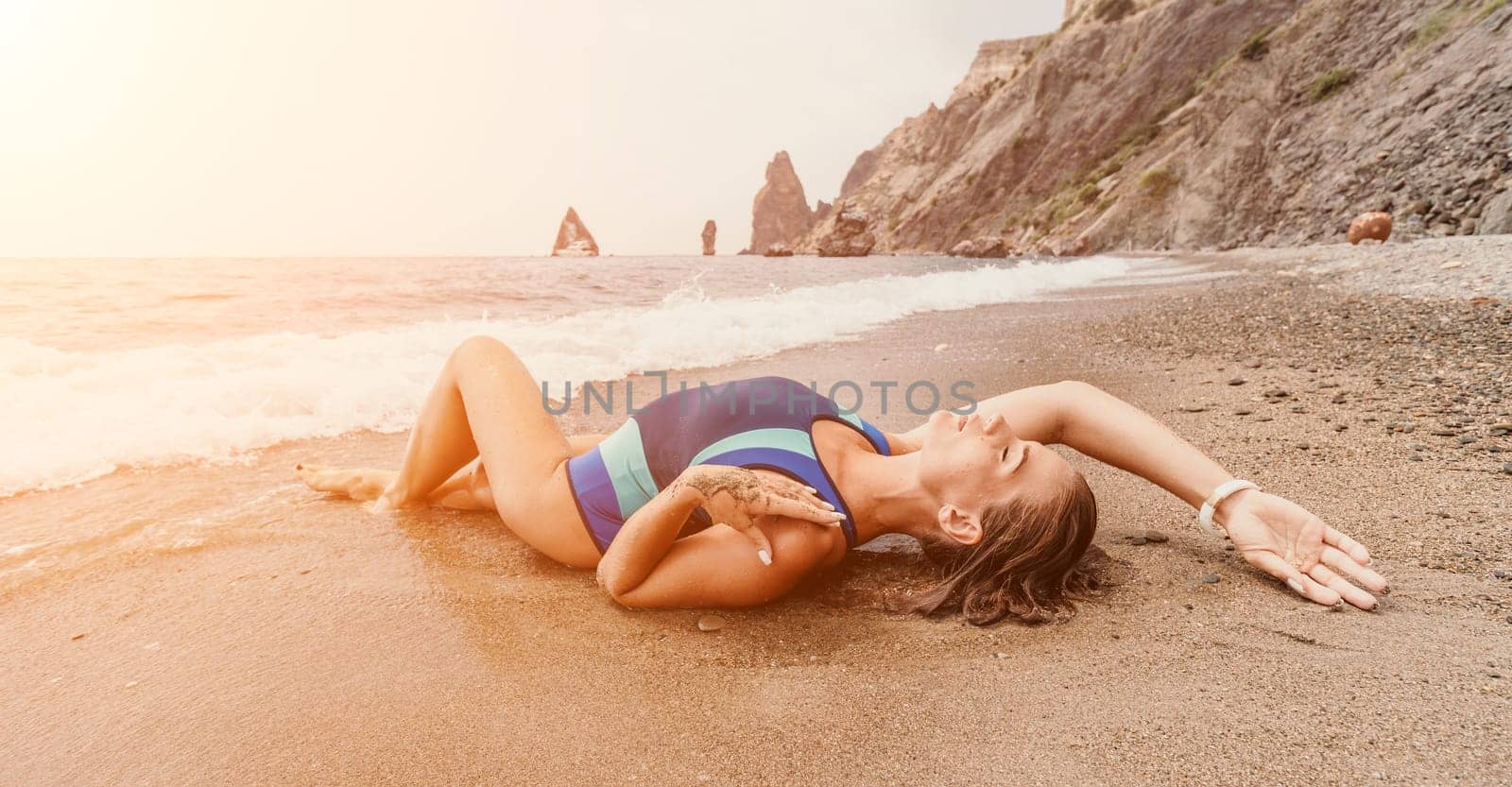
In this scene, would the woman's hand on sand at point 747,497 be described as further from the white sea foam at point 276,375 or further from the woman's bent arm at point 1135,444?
the white sea foam at point 276,375

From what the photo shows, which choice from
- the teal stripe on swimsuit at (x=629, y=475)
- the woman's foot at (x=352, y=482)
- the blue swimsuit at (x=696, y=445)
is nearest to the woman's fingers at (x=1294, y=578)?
the blue swimsuit at (x=696, y=445)

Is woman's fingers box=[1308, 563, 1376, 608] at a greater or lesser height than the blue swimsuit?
lesser

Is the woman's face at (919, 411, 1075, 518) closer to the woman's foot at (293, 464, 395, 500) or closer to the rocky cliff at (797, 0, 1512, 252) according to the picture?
the woman's foot at (293, 464, 395, 500)

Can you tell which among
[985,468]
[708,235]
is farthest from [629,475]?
[708,235]

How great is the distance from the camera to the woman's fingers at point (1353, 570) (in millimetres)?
2332

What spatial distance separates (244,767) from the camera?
5.94 ft

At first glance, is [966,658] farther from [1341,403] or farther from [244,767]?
[1341,403]

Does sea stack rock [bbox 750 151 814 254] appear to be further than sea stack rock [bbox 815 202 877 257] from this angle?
Yes

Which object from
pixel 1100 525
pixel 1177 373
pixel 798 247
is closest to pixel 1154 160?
pixel 1177 373

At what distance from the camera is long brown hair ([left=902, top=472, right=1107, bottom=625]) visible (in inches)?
99.4

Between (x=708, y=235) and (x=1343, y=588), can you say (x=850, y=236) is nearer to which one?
(x=708, y=235)

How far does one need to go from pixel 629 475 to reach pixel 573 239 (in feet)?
360

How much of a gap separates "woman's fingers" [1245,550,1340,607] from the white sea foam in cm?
550

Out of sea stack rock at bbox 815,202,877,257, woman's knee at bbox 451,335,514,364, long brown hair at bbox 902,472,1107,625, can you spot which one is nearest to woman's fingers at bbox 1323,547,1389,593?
long brown hair at bbox 902,472,1107,625
